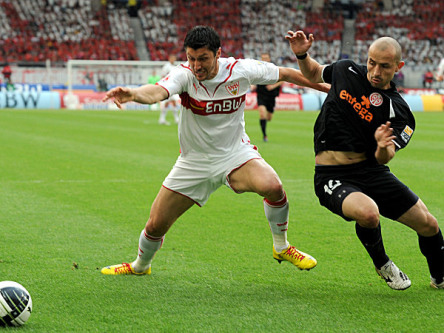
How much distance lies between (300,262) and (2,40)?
39590 millimetres

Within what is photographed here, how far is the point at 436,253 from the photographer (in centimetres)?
483

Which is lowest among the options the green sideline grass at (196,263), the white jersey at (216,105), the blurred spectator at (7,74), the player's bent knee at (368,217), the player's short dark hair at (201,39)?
the blurred spectator at (7,74)

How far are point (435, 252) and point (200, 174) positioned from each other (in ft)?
5.99

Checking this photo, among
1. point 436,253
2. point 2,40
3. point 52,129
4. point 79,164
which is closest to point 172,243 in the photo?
point 436,253

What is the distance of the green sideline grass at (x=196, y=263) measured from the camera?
416 centimetres

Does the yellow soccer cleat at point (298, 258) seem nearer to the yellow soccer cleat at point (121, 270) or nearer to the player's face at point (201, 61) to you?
the yellow soccer cleat at point (121, 270)

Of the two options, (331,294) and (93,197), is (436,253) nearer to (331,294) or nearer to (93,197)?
(331,294)

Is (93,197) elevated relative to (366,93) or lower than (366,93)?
lower

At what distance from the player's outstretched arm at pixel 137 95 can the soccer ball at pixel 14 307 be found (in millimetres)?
1284

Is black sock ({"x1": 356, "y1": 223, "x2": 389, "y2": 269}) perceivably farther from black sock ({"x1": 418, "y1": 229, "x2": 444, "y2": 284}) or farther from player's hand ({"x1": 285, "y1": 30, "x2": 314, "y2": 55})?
player's hand ({"x1": 285, "y1": 30, "x2": 314, "y2": 55})

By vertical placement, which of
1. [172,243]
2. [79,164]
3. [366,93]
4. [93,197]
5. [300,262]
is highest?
[366,93]

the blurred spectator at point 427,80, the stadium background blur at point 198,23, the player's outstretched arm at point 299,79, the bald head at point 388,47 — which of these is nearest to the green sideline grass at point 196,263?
the player's outstretched arm at point 299,79

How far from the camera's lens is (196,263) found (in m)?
5.61

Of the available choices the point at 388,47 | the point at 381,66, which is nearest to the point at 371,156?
the point at 381,66
